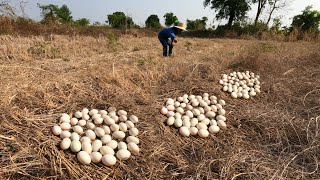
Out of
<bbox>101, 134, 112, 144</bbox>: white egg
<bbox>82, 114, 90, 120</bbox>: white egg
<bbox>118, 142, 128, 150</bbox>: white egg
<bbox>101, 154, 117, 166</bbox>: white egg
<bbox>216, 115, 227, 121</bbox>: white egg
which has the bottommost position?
<bbox>101, 154, 117, 166</bbox>: white egg

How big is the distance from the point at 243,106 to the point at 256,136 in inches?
27.3

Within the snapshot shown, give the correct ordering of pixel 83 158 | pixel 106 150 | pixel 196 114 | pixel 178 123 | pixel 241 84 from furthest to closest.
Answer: pixel 241 84, pixel 196 114, pixel 178 123, pixel 106 150, pixel 83 158

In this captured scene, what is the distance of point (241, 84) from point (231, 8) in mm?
18590

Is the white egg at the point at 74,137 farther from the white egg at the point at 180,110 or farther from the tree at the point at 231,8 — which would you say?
the tree at the point at 231,8

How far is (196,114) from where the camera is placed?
270 cm

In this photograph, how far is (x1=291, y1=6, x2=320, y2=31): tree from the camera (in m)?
18.0

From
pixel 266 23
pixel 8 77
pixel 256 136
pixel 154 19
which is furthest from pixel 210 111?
pixel 154 19

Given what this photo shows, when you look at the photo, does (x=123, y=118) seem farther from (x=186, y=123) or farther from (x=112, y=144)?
(x=186, y=123)

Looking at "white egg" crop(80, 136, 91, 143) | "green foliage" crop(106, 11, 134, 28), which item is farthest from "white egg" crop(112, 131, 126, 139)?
"green foliage" crop(106, 11, 134, 28)

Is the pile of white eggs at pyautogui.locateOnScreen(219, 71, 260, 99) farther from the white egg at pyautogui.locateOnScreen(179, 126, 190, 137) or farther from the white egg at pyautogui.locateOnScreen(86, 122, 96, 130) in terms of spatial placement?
the white egg at pyautogui.locateOnScreen(86, 122, 96, 130)

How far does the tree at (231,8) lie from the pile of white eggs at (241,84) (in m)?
17.1

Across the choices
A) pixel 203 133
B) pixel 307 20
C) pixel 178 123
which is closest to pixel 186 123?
pixel 178 123

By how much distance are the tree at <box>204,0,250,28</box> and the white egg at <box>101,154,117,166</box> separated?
1963 cm

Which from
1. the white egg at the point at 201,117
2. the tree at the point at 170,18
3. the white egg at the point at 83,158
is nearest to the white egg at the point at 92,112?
the white egg at the point at 83,158
